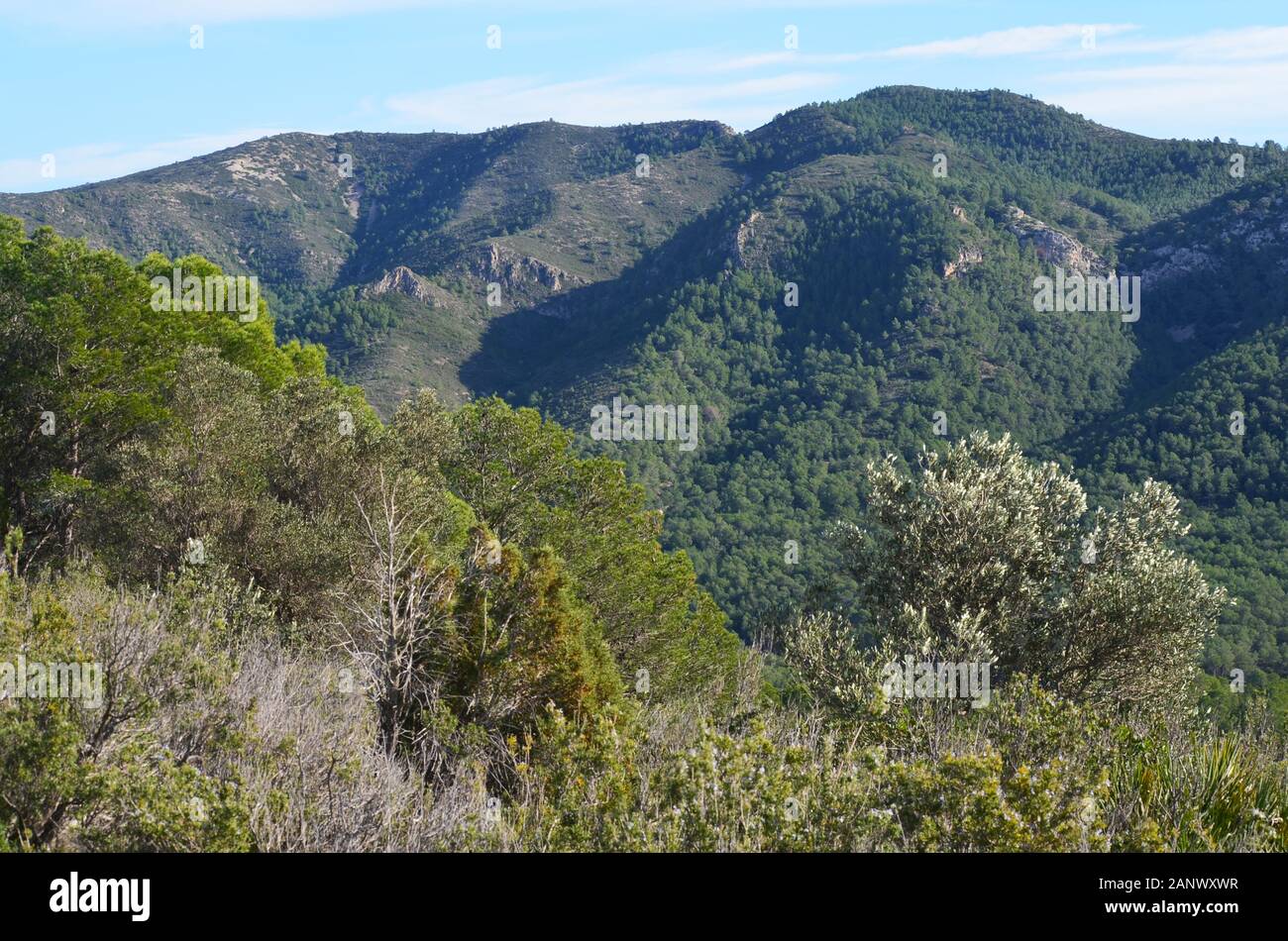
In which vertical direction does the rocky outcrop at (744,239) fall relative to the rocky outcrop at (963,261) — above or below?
above

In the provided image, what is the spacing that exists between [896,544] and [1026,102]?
16749cm

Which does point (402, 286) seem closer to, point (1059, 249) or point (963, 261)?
point (963, 261)

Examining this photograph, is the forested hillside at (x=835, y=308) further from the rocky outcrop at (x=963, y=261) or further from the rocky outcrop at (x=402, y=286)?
the rocky outcrop at (x=402, y=286)

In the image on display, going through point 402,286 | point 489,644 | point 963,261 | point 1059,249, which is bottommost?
point 489,644

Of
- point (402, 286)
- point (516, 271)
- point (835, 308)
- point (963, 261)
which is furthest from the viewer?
point (516, 271)

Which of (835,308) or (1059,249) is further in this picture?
(835,308)

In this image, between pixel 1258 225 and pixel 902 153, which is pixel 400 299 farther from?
pixel 1258 225

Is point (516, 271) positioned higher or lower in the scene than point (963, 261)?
higher

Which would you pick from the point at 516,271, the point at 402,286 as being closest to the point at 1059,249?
the point at 516,271

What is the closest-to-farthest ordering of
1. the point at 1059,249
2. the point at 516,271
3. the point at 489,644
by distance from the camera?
the point at 489,644 < the point at 1059,249 < the point at 516,271

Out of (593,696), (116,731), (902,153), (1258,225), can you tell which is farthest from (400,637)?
(902,153)

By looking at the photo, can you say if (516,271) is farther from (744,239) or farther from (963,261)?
(963,261)

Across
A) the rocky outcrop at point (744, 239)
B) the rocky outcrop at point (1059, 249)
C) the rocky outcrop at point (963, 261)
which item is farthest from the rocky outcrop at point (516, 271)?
the rocky outcrop at point (1059, 249)
